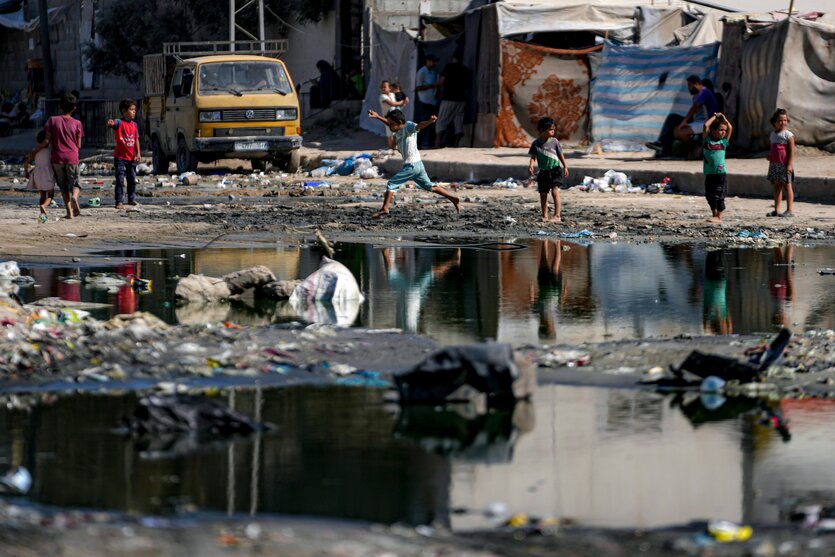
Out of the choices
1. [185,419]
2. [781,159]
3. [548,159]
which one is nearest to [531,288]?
[185,419]

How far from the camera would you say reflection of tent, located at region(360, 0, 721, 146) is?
2816 cm

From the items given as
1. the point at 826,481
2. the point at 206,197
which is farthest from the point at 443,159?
the point at 826,481

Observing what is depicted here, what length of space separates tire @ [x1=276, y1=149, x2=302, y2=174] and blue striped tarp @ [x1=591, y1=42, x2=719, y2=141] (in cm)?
557

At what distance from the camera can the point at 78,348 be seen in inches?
303

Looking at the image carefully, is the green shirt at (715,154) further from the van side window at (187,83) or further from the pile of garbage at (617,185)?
the van side window at (187,83)

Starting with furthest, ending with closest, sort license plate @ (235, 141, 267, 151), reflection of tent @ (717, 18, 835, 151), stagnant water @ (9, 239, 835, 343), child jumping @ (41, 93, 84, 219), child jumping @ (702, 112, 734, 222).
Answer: license plate @ (235, 141, 267, 151) < reflection of tent @ (717, 18, 835, 151) < child jumping @ (41, 93, 84, 219) < child jumping @ (702, 112, 734, 222) < stagnant water @ (9, 239, 835, 343)

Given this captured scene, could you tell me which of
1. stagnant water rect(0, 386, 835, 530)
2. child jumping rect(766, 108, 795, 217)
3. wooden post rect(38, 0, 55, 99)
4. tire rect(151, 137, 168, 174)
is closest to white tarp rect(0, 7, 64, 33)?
wooden post rect(38, 0, 55, 99)

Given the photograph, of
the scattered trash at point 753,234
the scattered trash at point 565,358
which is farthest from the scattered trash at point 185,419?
the scattered trash at point 753,234

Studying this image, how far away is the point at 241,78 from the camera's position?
2636 centimetres

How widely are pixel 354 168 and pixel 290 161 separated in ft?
4.00

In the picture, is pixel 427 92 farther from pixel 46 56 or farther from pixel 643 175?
pixel 46 56

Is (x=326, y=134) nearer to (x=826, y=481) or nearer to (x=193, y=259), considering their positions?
(x=193, y=259)

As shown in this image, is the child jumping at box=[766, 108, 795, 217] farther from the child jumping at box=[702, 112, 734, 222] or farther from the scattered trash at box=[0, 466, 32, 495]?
the scattered trash at box=[0, 466, 32, 495]

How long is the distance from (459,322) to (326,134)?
27.5 m
